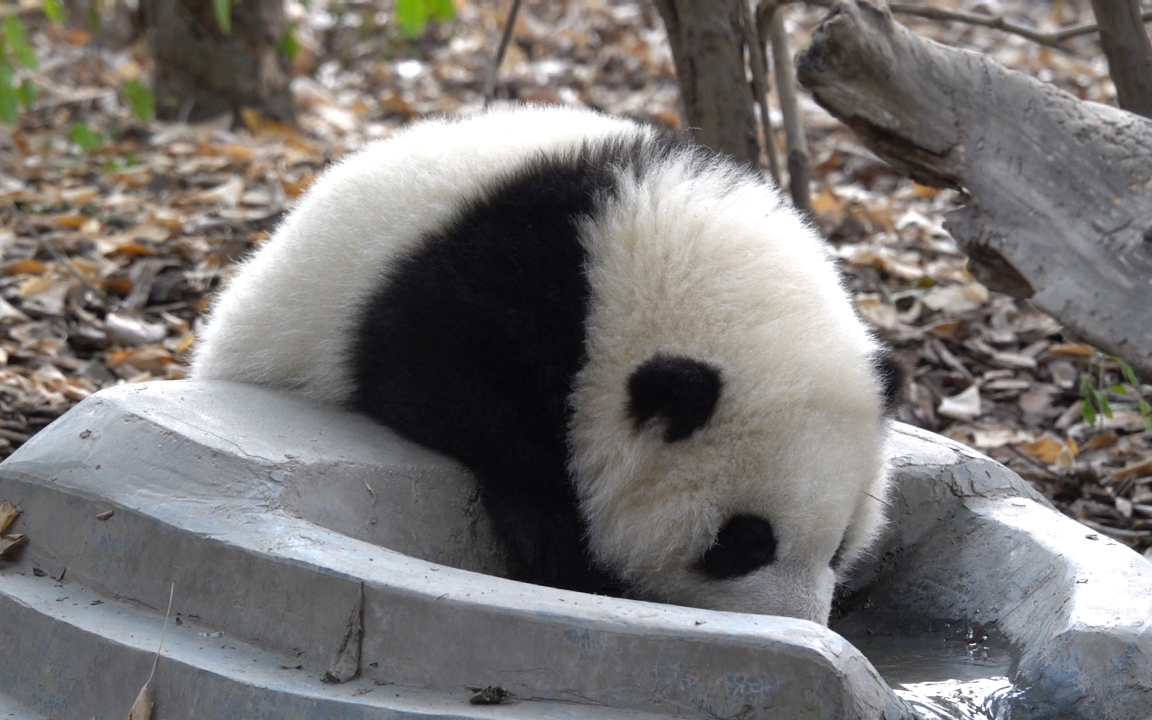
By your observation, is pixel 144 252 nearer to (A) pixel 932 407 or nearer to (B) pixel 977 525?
(A) pixel 932 407

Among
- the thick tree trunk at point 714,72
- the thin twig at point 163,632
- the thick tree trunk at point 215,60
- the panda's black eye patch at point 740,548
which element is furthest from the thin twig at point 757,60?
the thick tree trunk at point 215,60

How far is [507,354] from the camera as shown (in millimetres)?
3119

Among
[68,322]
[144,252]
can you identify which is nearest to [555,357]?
[68,322]

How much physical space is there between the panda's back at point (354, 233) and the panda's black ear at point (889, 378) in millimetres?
883

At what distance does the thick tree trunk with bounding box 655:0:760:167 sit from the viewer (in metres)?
4.72

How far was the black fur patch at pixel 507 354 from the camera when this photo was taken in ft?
10.2

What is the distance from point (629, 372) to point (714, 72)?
2152 millimetres

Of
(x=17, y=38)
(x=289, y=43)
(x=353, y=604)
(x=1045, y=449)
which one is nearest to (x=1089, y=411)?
(x=1045, y=449)

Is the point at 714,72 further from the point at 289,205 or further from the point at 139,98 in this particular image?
the point at 139,98

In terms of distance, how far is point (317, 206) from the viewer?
3619 millimetres

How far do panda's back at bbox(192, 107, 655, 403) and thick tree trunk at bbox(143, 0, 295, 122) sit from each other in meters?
4.91

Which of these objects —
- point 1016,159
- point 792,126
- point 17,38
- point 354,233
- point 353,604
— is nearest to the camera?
point 353,604

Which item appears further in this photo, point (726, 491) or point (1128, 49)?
point (1128, 49)

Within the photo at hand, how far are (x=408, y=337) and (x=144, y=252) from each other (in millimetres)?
3522
